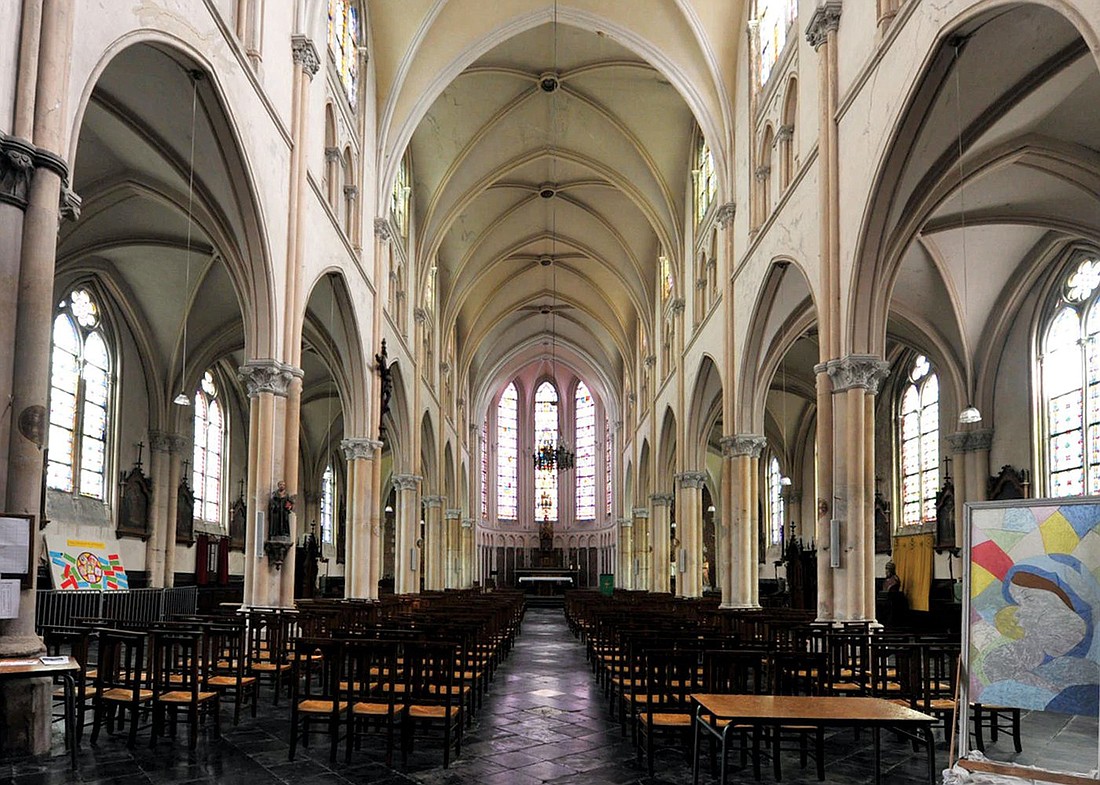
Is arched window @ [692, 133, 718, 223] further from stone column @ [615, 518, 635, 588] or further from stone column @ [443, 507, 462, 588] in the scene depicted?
stone column @ [615, 518, 635, 588]

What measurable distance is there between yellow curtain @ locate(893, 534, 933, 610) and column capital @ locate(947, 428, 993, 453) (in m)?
3.09

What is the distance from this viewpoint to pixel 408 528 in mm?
30594

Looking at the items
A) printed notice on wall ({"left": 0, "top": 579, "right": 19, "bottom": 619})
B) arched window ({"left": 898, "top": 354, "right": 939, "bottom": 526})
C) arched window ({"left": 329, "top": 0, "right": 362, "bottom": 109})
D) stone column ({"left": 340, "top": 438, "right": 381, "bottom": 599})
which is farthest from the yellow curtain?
printed notice on wall ({"left": 0, "top": 579, "right": 19, "bottom": 619})

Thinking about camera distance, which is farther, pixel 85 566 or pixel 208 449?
pixel 208 449

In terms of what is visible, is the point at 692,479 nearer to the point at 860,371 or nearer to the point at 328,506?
the point at 860,371

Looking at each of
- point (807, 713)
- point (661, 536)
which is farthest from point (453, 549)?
point (807, 713)

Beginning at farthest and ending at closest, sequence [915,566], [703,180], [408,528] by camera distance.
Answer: [408,528] < [703,180] < [915,566]

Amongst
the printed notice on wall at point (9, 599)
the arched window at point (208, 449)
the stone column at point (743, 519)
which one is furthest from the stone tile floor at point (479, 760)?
the arched window at point (208, 449)

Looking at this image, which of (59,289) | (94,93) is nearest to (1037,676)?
(94,93)

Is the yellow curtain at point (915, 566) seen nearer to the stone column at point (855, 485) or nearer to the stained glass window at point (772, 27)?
the stone column at point (855, 485)

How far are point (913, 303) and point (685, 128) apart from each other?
9.03 meters

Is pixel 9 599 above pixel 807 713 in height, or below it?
above

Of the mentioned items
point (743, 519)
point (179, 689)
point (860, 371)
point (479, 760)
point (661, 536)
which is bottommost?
point (479, 760)

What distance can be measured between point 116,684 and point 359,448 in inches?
597
